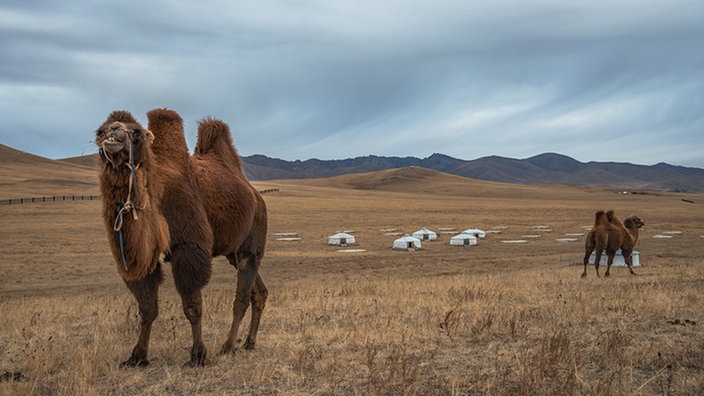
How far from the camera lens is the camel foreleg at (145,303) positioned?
6.27 metres

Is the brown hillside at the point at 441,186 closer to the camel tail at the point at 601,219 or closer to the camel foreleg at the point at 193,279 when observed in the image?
the camel tail at the point at 601,219

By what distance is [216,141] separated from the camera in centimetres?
815

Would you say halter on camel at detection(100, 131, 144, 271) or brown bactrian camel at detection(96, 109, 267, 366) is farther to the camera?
brown bactrian camel at detection(96, 109, 267, 366)

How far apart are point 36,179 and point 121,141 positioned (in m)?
97.9

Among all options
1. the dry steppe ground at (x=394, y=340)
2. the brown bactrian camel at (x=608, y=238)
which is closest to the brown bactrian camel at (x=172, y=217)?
the dry steppe ground at (x=394, y=340)

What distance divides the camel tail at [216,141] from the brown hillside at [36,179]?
2581 inches

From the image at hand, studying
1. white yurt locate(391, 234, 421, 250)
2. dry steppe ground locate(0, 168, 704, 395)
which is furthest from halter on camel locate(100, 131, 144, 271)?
white yurt locate(391, 234, 421, 250)

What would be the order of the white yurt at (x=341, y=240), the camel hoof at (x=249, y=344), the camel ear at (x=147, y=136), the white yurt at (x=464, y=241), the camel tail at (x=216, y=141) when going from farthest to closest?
the white yurt at (x=341, y=240)
the white yurt at (x=464, y=241)
the camel tail at (x=216, y=141)
the camel hoof at (x=249, y=344)
the camel ear at (x=147, y=136)

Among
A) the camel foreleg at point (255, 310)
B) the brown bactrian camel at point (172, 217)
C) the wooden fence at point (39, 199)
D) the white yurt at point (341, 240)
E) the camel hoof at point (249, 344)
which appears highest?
the brown bactrian camel at point (172, 217)

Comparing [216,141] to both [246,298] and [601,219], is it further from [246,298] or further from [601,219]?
[601,219]

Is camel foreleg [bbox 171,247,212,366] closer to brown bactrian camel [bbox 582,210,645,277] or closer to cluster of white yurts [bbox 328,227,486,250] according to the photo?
Result: brown bactrian camel [bbox 582,210,645,277]

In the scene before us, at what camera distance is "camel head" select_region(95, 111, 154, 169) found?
5508 mm

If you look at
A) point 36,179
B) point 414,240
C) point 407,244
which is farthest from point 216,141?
point 36,179

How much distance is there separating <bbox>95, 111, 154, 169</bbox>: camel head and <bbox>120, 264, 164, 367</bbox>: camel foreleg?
134cm
